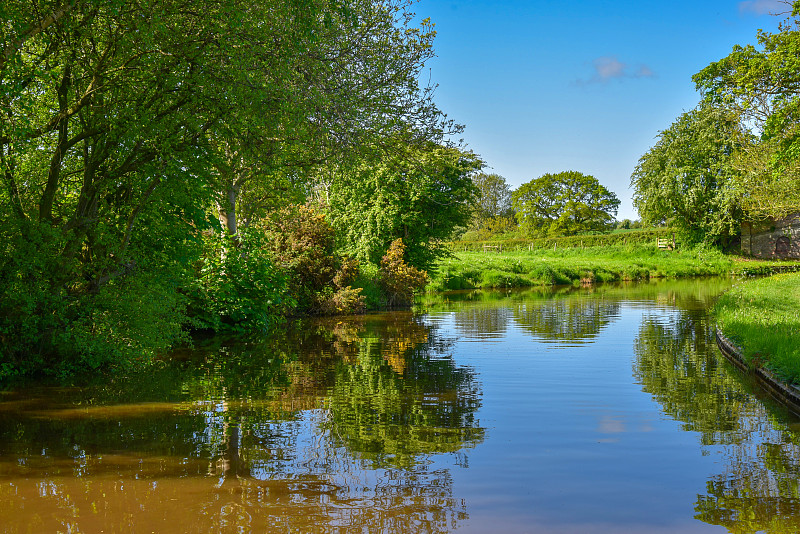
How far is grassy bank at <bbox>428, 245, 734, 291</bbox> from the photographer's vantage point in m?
40.1

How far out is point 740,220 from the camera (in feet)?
165

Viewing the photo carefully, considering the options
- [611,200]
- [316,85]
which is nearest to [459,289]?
[316,85]

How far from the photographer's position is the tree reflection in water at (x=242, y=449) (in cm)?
548

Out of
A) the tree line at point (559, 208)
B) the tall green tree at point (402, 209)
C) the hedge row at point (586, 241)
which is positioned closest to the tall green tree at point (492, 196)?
the tree line at point (559, 208)

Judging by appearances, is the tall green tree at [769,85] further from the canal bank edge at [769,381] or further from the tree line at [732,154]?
the canal bank edge at [769,381]

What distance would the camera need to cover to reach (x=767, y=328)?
1336cm

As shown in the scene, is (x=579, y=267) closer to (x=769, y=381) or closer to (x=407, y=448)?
(x=769, y=381)

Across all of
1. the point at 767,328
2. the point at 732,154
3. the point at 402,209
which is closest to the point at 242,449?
the point at 767,328

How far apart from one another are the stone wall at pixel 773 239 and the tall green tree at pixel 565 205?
101ft

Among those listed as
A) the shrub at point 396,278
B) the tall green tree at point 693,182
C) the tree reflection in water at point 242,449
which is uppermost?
the tall green tree at point 693,182

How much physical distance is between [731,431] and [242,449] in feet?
18.9

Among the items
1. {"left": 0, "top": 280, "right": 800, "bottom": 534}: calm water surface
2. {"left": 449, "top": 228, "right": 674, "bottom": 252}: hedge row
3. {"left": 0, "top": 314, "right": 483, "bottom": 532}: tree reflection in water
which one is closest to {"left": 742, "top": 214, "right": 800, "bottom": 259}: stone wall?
{"left": 449, "top": 228, "right": 674, "bottom": 252}: hedge row

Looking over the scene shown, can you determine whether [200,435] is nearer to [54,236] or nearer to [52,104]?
[54,236]

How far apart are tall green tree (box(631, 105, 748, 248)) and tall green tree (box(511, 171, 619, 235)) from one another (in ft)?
97.8
